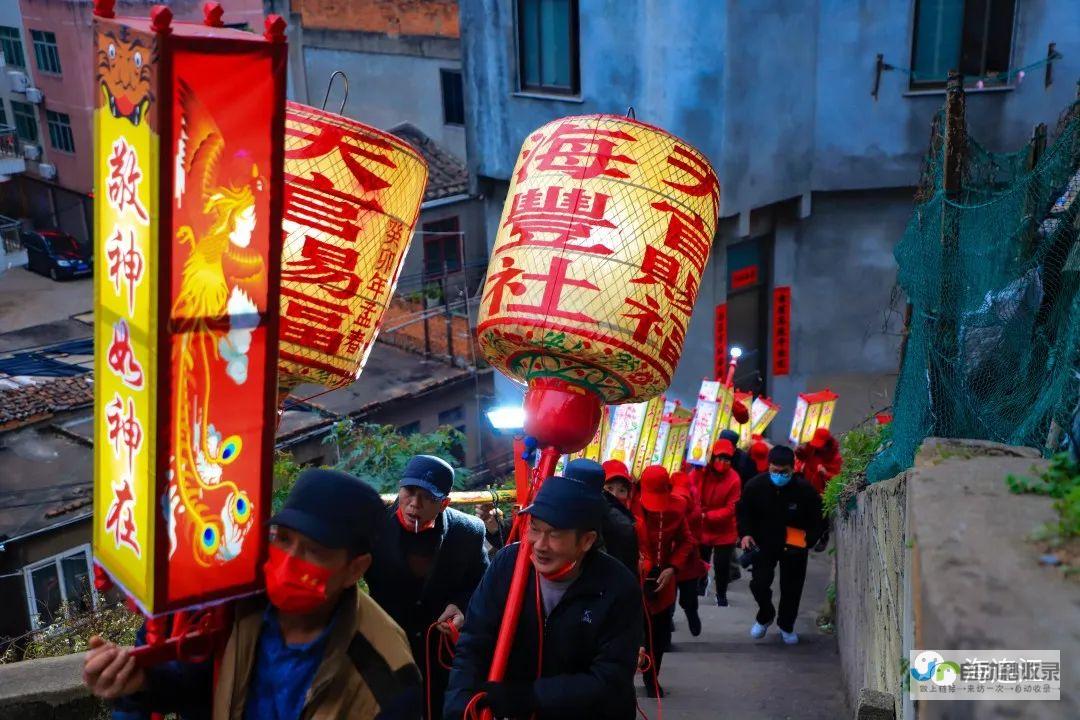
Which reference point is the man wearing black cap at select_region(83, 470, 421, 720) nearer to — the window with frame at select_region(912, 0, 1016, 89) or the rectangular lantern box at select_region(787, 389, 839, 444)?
the rectangular lantern box at select_region(787, 389, 839, 444)

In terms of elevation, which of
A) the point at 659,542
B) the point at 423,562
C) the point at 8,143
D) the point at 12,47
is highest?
the point at 12,47

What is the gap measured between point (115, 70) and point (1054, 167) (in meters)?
5.27

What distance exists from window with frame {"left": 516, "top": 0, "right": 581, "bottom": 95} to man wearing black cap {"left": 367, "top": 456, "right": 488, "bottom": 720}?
42.3 ft

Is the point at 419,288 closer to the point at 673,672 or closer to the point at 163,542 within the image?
the point at 673,672

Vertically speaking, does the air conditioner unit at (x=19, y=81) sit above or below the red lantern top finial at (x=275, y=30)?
above

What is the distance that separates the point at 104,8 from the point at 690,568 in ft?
18.7

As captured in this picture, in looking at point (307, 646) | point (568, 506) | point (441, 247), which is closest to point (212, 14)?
point (307, 646)

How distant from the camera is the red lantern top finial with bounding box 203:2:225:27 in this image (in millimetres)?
2846

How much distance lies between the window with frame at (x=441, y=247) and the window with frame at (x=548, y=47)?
7791mm

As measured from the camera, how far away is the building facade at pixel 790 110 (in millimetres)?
16125

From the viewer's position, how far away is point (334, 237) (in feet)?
16.5

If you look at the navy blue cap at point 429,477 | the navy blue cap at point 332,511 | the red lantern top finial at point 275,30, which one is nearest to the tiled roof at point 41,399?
the navy blue cap at point 429,477

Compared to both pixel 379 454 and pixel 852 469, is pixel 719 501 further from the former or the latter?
pixel 379 454

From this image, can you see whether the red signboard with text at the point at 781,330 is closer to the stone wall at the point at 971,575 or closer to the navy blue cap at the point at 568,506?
the stone wall at the point at 971,575
